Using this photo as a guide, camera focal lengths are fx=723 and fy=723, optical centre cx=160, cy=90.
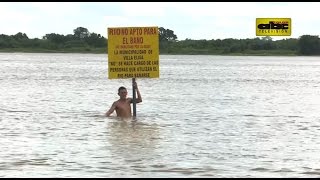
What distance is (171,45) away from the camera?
114 m

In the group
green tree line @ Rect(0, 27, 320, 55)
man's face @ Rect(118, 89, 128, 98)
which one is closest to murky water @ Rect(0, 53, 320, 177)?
man's face @ Rect(118, 89, 128, 98)

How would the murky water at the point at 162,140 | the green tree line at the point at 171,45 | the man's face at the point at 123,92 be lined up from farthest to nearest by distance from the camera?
the green tree line at the point at 171,45 < the man's face at the point at 123,92 < the murky water at the point at 162,140

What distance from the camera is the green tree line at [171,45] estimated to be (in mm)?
103375

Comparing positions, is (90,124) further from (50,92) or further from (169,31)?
A: (169,31)

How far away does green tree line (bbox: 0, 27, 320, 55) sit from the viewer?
339 feet

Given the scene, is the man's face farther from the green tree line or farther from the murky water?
the green tree line

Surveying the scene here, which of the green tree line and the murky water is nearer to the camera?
the murky water

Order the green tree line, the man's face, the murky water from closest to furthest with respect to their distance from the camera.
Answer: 1. the murky water
2. the man's face
3. the green tree line

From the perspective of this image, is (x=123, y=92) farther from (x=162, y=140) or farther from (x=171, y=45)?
(x=171, y=45)

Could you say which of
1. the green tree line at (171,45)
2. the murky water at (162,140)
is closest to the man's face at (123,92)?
the murky water at (162,140)

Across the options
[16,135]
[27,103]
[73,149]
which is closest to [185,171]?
[73,149]

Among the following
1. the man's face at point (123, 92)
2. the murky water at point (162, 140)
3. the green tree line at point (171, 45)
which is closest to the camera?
the murky water at point (162, 140)

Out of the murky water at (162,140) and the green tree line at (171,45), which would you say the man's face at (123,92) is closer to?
the murky water at (162,140)

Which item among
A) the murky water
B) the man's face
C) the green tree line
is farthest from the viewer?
the green tree line
